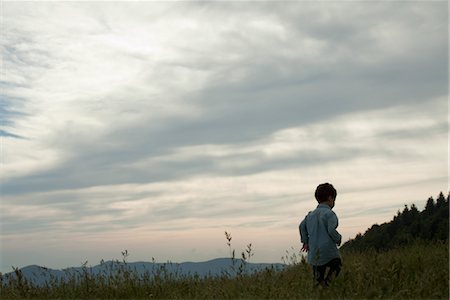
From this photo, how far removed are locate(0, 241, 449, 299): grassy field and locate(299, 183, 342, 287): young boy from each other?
256mm

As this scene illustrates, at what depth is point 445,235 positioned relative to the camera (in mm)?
12055

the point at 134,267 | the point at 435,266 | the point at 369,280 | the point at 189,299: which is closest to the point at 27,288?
the point at 134,267

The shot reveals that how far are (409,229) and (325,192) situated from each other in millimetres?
6368

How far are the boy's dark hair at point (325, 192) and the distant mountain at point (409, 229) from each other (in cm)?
446

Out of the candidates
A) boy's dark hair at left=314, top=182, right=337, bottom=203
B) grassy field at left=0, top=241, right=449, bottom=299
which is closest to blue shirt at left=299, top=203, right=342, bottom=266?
boy's dark hair at left=314, top=182, right=337, bottom=203

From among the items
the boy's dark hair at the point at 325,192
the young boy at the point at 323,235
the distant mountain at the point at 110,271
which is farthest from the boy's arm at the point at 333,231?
the distant mountain at the point at 110,271

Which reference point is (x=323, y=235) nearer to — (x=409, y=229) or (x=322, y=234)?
(x=322, y=234)

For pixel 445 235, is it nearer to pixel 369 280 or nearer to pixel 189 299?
pixel 369 280

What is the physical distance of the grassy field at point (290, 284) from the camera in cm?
716

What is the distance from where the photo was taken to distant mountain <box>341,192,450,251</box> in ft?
42.4

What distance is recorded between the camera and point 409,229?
45.9ft

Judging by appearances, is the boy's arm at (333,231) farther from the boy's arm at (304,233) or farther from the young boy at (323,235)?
the boy's arm at (304,233)

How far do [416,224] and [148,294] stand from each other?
8227mm

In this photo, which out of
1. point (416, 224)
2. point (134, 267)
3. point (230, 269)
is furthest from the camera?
point (416, 224)
